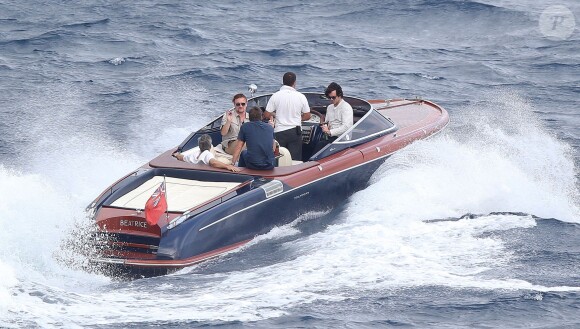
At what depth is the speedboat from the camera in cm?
1178

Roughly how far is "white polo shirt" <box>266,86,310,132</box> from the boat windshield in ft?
2.04

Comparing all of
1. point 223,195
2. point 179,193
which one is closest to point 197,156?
point 179,193

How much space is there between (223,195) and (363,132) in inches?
116

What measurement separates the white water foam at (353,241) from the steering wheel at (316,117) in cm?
124

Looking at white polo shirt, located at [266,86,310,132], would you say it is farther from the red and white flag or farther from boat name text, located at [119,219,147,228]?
boat name text, located at [119,219,147,228]

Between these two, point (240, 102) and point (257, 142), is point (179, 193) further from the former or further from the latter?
point (240, 102)

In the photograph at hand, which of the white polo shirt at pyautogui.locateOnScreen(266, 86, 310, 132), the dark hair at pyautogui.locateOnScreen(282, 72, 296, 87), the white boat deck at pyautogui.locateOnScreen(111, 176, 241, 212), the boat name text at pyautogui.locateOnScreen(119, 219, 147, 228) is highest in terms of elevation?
the dark hair at pyautogui.locateOnScreen(282, 72, 296, 87)

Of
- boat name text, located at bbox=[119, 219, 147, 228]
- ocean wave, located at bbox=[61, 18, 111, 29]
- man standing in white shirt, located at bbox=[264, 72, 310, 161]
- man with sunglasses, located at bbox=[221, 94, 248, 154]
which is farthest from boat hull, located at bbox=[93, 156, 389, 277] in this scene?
ocean wave, located at bbox=[61, 18, 111, 29]

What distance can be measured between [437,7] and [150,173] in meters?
16.3

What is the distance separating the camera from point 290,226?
523 inches

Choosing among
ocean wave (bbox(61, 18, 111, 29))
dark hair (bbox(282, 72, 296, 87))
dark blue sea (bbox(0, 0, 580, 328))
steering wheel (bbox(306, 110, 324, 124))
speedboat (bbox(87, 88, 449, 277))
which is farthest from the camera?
ocean wave (bbox(61, 18, 111, 29))

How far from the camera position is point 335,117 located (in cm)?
1459

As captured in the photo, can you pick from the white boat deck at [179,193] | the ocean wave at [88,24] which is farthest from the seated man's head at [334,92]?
the ocean wave at [88,24]

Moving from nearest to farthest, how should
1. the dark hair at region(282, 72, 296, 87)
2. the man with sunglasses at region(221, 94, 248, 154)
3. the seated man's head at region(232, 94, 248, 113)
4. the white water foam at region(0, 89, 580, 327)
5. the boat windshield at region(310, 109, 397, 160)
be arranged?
the white water foam at region(0, 89, 580, 327), the seated man's head at region(232, 94, 248, 113), the man with sunglasses at region(221, 94, 248, 154), the boat windshield at region(310, 109, 397, 160), the dark hair at region(282, 72, 296, 87)
